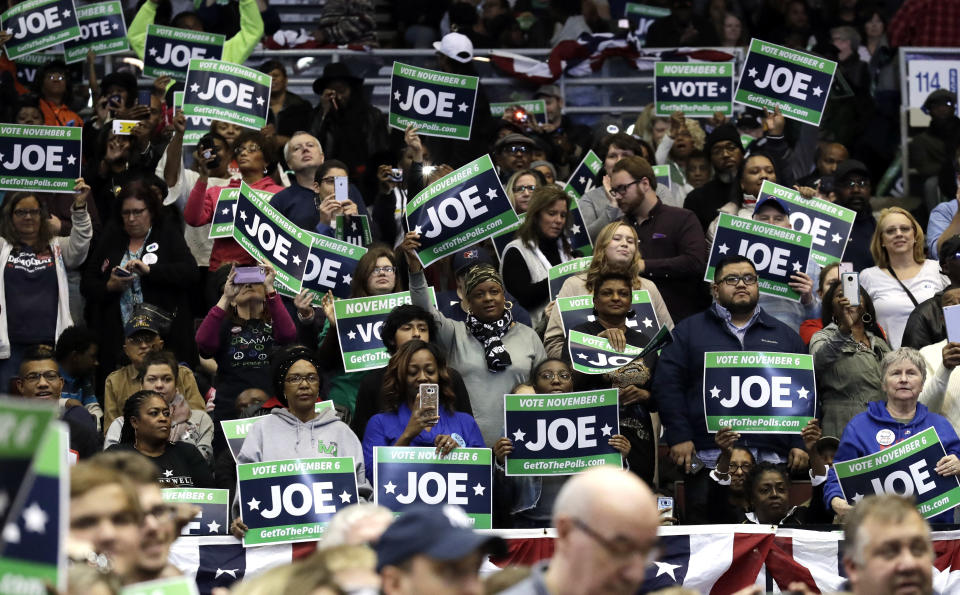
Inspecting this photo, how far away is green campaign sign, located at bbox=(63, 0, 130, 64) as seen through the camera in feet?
48.3

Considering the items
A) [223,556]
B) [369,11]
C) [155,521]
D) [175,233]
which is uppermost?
[369,11]

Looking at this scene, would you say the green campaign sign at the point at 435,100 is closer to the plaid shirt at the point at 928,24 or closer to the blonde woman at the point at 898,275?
the blonde woman at the point at 898,275

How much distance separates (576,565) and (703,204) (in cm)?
883

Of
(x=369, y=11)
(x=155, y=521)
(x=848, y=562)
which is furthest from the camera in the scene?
(x=369, y=11)

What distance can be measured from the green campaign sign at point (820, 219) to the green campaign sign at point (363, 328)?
306cm

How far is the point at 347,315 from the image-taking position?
10.5 m

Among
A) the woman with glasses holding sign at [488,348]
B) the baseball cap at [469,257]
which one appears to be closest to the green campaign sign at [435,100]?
the baseball cap at [469,257]

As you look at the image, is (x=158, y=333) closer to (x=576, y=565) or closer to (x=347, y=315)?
(x=347, y=315)

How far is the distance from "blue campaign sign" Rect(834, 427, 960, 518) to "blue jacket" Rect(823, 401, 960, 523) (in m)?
0.19

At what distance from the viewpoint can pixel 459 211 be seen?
11312 millimetres

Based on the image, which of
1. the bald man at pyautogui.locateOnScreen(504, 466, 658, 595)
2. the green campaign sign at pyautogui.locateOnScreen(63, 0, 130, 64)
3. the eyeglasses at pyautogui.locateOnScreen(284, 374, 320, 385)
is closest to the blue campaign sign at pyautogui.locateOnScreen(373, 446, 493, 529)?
the eyeglasses at pyautogui.locateOnScreen(284, 374, 320, 385)

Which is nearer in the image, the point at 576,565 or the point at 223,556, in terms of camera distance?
the point at 576,565

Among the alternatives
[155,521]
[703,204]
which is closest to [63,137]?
[703,204]

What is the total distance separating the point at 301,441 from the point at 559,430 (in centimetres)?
140
